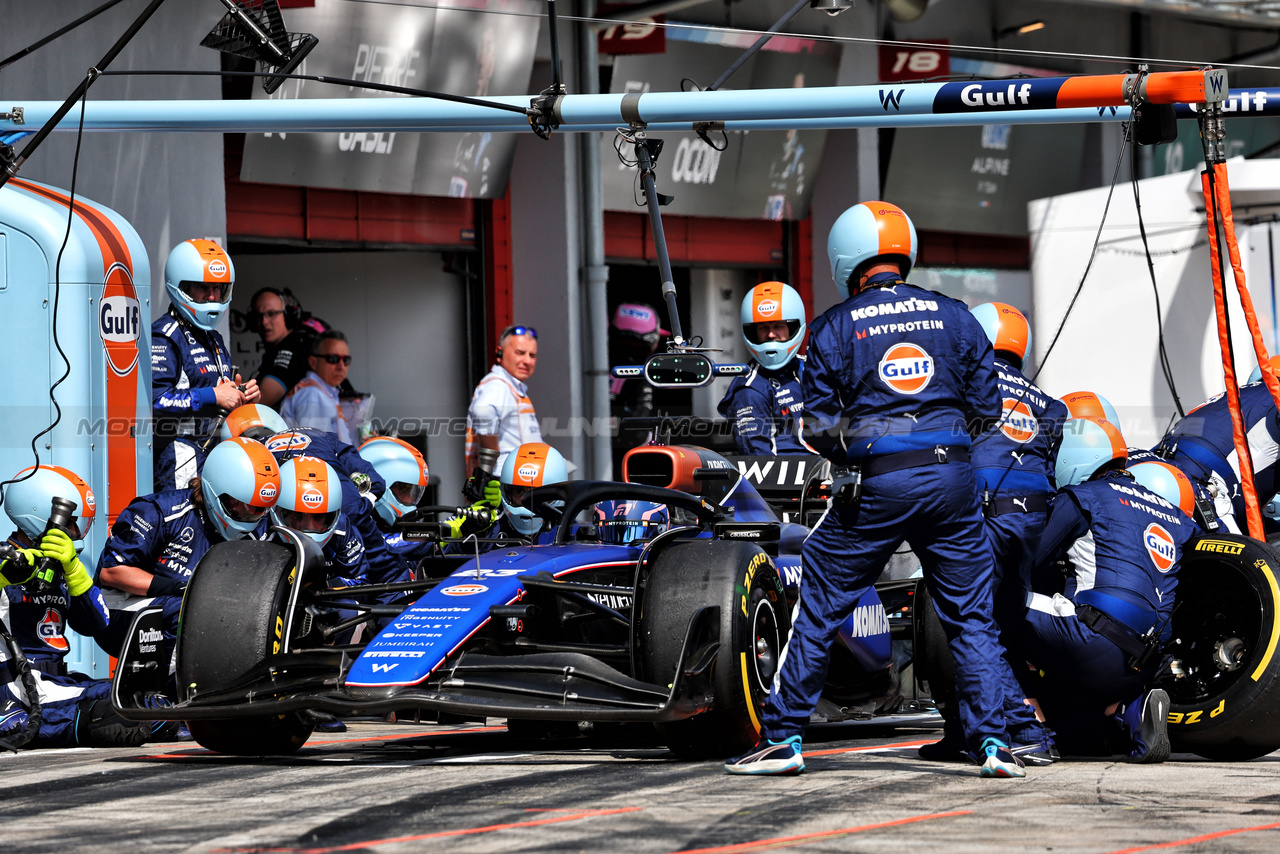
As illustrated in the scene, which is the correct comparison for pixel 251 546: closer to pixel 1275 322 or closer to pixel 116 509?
pixel 116 509

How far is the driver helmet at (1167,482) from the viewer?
23.5 feet

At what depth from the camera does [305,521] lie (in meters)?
7.33

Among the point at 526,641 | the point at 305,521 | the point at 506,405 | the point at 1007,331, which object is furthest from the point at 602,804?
the point at 506,405

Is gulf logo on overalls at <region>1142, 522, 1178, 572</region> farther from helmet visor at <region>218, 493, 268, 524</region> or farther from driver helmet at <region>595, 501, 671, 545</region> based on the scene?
helmet visor at <region>218, 493, 268, 524</region>

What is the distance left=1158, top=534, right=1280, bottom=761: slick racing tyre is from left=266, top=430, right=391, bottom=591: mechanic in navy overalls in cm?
341

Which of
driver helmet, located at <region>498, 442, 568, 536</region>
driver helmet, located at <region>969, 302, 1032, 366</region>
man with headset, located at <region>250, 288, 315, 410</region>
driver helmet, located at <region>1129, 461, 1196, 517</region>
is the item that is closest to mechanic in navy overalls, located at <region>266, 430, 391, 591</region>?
driver helmet, located at <region>498, 442, 568, 536</region>

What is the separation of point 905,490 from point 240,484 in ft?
9.91

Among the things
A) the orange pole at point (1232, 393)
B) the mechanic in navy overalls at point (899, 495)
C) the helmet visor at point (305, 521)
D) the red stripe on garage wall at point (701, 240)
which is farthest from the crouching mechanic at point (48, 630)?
the red stripe on garage wall at point (701, 240)

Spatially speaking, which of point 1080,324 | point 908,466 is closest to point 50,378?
point 908,466

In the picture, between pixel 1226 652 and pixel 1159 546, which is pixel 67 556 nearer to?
pixel 1159 546

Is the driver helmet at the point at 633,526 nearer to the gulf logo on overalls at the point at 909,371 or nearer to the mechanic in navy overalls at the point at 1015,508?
the mechanic in navy overalls at the point at 1015,508

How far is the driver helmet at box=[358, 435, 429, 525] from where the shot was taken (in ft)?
30.6

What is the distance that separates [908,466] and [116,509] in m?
4.80

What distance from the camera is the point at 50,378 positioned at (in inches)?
341
